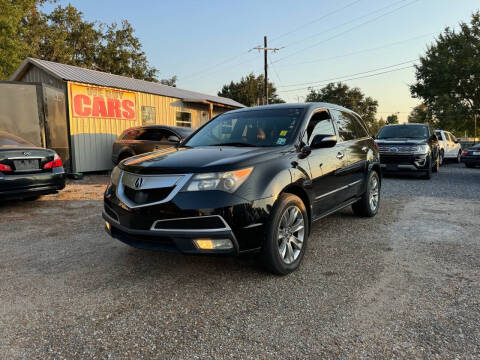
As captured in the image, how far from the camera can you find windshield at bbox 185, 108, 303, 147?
12.5 ft

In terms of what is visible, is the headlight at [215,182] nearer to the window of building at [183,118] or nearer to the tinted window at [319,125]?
the tinted window at [319,125]

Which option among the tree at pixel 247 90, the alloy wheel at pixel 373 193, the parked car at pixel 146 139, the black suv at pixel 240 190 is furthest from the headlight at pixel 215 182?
the tree at pixel 247 90

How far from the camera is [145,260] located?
3752mm

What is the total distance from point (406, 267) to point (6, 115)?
10.3 m

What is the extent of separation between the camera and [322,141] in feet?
12.5

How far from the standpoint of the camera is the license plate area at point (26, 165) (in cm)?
593

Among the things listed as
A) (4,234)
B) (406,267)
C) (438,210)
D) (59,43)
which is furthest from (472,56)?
(59,43)

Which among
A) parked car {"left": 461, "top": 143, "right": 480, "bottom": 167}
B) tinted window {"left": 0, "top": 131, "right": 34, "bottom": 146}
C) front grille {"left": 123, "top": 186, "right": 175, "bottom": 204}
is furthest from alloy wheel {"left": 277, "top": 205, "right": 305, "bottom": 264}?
parked car {"left": 461, "top": 143, "right": 480, "bottom": 167}

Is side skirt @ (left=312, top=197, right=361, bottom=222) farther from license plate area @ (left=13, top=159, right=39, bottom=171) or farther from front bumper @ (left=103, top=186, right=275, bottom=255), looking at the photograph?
license plate area @ (left=13, top=159, right=39, bottom=171)

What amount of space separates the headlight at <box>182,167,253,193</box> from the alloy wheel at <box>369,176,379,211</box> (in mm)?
3412

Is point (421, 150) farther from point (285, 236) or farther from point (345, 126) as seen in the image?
point (285, 236)

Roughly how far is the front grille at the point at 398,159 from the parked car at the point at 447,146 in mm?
6519

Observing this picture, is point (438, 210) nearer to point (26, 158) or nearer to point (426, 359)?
point (426, 359)

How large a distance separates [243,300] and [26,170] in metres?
5.05
